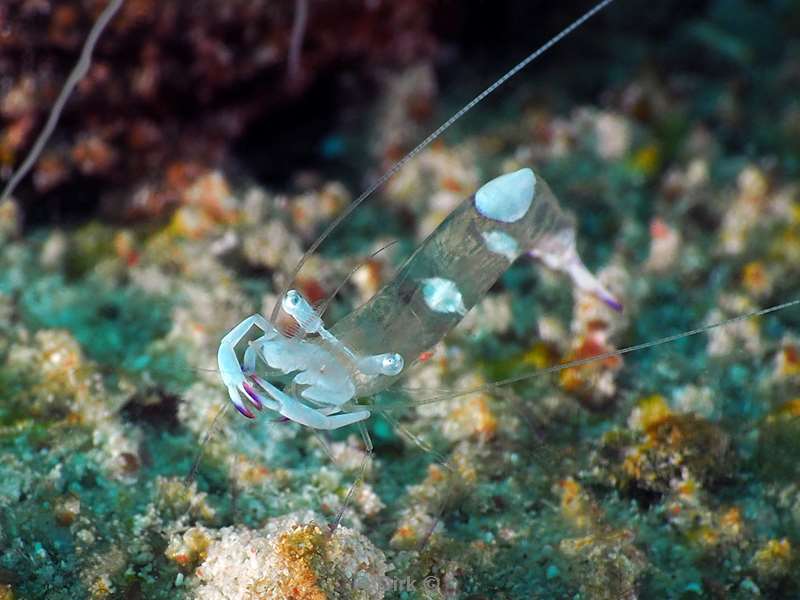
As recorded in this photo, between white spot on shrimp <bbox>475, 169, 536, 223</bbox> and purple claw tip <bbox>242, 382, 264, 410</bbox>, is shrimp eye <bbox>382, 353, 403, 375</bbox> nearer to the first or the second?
purple claw tip <bbox>242, 382, 264, 410</bbox>

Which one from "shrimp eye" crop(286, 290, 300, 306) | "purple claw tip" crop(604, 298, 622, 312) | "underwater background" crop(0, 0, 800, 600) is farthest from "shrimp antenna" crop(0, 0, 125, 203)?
"purple claw tip" crop(604, 298, 622, 312)

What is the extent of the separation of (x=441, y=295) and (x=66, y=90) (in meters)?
2.19

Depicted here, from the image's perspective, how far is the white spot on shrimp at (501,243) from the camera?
3463 mm

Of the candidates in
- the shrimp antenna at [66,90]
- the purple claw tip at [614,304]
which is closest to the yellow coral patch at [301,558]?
the purple claw tip at [614,304]

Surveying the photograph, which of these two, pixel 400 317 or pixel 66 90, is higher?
pixel 66 90

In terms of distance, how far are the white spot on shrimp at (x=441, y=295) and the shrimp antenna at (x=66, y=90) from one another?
206 cm

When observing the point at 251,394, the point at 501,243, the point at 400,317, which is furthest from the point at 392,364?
the point at 501,243

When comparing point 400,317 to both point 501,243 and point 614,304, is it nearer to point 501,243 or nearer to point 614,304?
point 501,243

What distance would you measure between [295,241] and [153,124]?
1040 mm

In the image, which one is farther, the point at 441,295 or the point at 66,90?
the point at 66,90

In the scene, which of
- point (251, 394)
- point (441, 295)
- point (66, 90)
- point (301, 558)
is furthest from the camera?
point (66, 90)

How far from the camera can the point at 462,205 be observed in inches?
137

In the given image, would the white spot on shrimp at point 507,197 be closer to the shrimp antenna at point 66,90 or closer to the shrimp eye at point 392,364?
the shrimp eye at point 392,364

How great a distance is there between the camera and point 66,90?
4004 millimetres
